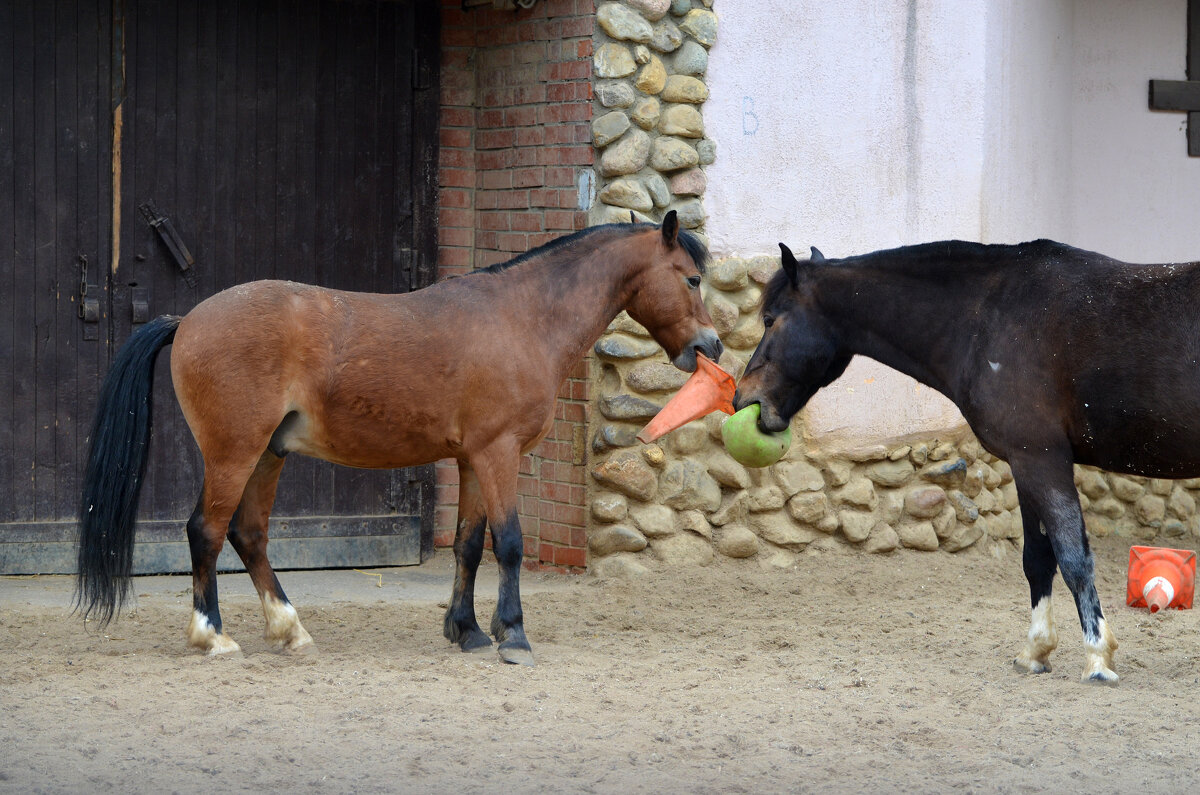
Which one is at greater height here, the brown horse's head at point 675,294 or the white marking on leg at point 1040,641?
the brown horse's head at point 675,294

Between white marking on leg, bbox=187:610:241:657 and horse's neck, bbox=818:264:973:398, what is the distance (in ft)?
8.94

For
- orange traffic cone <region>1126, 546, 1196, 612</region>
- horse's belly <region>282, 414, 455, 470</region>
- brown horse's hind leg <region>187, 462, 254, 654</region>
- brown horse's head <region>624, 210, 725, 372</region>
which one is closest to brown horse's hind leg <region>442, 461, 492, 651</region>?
horse's belly <region>282, 414, 455, 470</region>

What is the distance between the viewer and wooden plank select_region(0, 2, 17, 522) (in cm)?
626

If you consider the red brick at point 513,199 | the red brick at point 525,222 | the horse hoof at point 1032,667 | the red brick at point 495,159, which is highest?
the red brick at point 495,159

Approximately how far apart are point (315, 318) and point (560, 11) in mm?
2615

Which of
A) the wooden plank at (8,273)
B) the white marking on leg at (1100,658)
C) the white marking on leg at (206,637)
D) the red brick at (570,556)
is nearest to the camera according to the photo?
the white marking on leg at (1100,658)

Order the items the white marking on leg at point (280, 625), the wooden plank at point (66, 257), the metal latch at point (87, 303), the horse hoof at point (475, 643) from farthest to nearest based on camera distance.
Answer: the metal latch at point (87, 303) < the wooden plank at point (66, 257) < the horse hoof at point (475, 643) < the white marking on leg at point (280, 625)

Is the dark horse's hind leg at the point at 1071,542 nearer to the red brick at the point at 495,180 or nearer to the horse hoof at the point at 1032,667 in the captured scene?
the horse hoof at the point at 1032,667

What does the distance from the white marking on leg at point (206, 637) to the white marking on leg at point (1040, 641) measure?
3.07 metres

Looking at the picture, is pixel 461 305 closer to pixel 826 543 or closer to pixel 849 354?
pixel 849 354

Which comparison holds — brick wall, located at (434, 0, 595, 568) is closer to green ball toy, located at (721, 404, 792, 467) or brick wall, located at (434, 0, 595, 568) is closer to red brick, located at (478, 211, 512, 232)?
red brick, located at (478, 211, 512, 232)

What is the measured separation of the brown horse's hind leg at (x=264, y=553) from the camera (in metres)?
5.15

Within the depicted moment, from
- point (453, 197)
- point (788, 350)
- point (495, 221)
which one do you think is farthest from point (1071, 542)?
point (453, 197)

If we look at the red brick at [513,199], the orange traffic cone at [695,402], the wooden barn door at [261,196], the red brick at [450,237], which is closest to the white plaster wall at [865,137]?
the red brick at [513,199]
